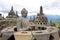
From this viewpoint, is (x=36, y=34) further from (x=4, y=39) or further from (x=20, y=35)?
(x=4, y=39)

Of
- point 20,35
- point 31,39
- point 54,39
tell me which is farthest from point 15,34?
point 54,39

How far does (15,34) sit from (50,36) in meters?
1.50

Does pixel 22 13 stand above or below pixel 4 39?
above

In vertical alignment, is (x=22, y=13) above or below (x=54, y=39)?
above

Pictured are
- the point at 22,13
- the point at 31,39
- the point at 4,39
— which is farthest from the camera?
the point at 22,13

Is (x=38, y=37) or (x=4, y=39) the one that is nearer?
(x=38, y=37)

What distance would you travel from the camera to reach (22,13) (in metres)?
9.15

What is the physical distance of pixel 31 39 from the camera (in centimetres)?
704

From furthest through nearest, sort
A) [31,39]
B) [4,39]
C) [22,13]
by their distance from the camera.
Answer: [22,13], [4,39], [31,39]

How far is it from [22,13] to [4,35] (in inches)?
72.0

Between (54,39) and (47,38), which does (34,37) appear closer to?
(47,38)

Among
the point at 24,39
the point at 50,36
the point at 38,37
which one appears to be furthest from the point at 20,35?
the point at 50,36

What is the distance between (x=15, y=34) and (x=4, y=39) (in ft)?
2.09

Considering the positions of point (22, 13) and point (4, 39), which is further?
point (22, 13)
